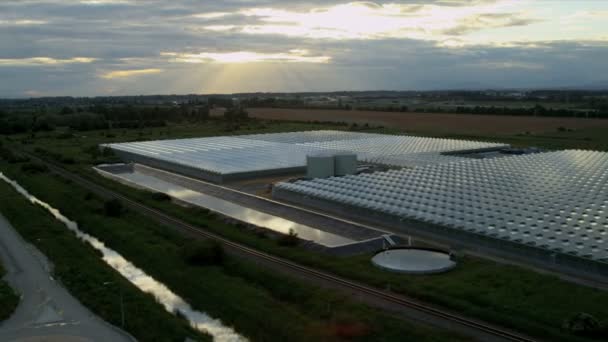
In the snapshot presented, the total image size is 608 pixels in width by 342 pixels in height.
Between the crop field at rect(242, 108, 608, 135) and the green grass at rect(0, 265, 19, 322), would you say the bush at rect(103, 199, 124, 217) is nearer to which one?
the green grass at rect(0, 265, 19, 322)

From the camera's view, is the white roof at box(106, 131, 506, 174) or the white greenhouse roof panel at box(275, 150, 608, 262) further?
the white roof at box(106, 131, 506, 174)

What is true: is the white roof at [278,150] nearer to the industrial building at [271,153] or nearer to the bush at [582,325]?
the industrial building at [271,153]

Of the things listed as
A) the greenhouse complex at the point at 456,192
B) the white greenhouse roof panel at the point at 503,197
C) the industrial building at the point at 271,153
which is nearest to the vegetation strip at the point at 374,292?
A: the greenhouse complex at the point at 456,192

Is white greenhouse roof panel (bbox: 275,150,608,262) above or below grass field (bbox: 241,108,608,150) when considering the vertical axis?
below

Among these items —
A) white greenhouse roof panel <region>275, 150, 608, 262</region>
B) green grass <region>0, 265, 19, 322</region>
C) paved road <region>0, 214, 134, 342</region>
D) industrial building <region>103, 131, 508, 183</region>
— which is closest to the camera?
paved road <region>0, 214, 134, 342</region>

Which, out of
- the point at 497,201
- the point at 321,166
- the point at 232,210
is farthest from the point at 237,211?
the point at 497,201

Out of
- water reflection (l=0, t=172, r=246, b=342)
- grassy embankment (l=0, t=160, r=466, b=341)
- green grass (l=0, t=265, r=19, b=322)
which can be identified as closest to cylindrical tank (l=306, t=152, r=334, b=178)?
grassy embankment (l=0, t=160, r=466, b=341)

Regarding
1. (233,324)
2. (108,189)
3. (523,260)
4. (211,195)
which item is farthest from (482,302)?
(108,189)

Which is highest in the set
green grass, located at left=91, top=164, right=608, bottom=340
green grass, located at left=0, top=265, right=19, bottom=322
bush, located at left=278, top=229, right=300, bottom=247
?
bush, located at left=278, top=229, right=300, bottom=247
